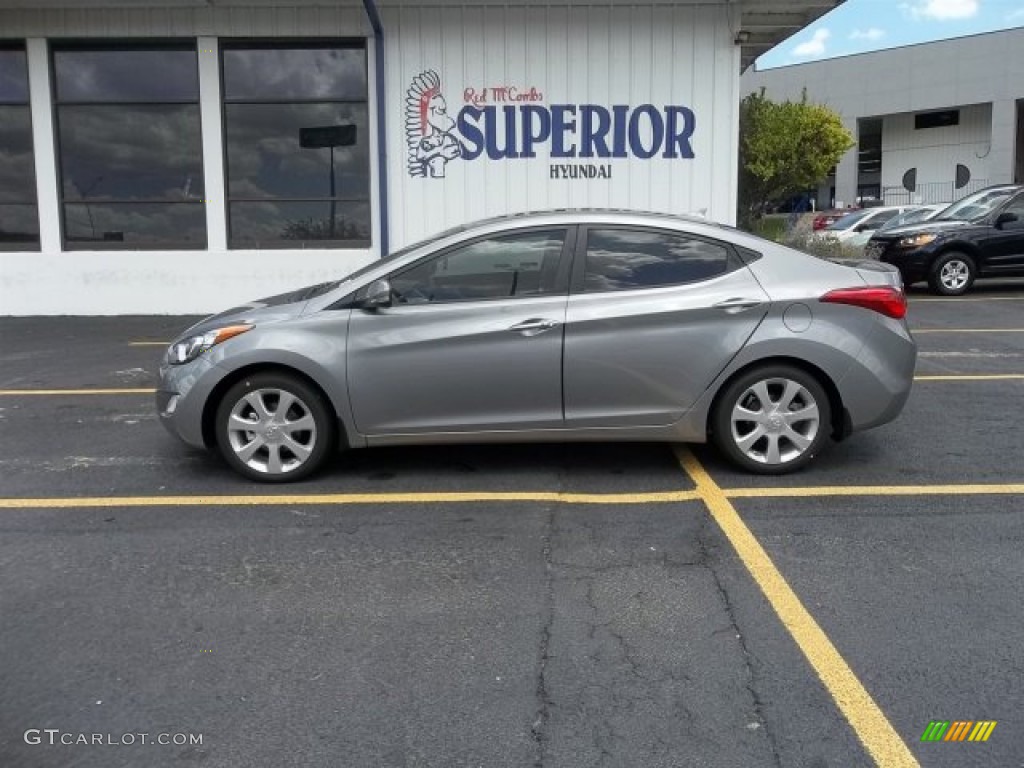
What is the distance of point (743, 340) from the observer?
17.6 feet

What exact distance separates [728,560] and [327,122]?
1066cm

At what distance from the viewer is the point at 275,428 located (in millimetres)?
5480

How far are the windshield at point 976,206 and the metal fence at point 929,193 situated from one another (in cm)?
3197

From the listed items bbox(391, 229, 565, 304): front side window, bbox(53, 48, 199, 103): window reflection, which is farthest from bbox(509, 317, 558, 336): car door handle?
bbox(53, 48, 199, 103): window reflection

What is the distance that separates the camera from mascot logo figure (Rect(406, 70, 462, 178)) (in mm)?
12922

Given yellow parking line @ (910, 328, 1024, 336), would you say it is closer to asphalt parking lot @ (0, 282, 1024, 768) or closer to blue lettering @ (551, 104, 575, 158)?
asphalt parking lot @ (0, 282, 1024, 768)

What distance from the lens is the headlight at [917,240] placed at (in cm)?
1516

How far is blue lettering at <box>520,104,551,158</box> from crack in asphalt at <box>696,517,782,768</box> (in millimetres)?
9049

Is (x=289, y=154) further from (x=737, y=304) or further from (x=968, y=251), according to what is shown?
(x=968, y=251)

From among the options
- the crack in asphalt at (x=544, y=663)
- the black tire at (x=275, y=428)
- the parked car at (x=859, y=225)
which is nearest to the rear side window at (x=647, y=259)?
the crack in asphalt at (x=544, y=663)

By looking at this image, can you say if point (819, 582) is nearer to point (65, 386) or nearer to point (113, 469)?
point (113, 469)

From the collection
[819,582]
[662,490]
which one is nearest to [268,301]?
[662,490]

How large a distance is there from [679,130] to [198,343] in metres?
9.18

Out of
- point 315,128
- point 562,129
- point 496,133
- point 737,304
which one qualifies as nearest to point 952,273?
point 562,129
